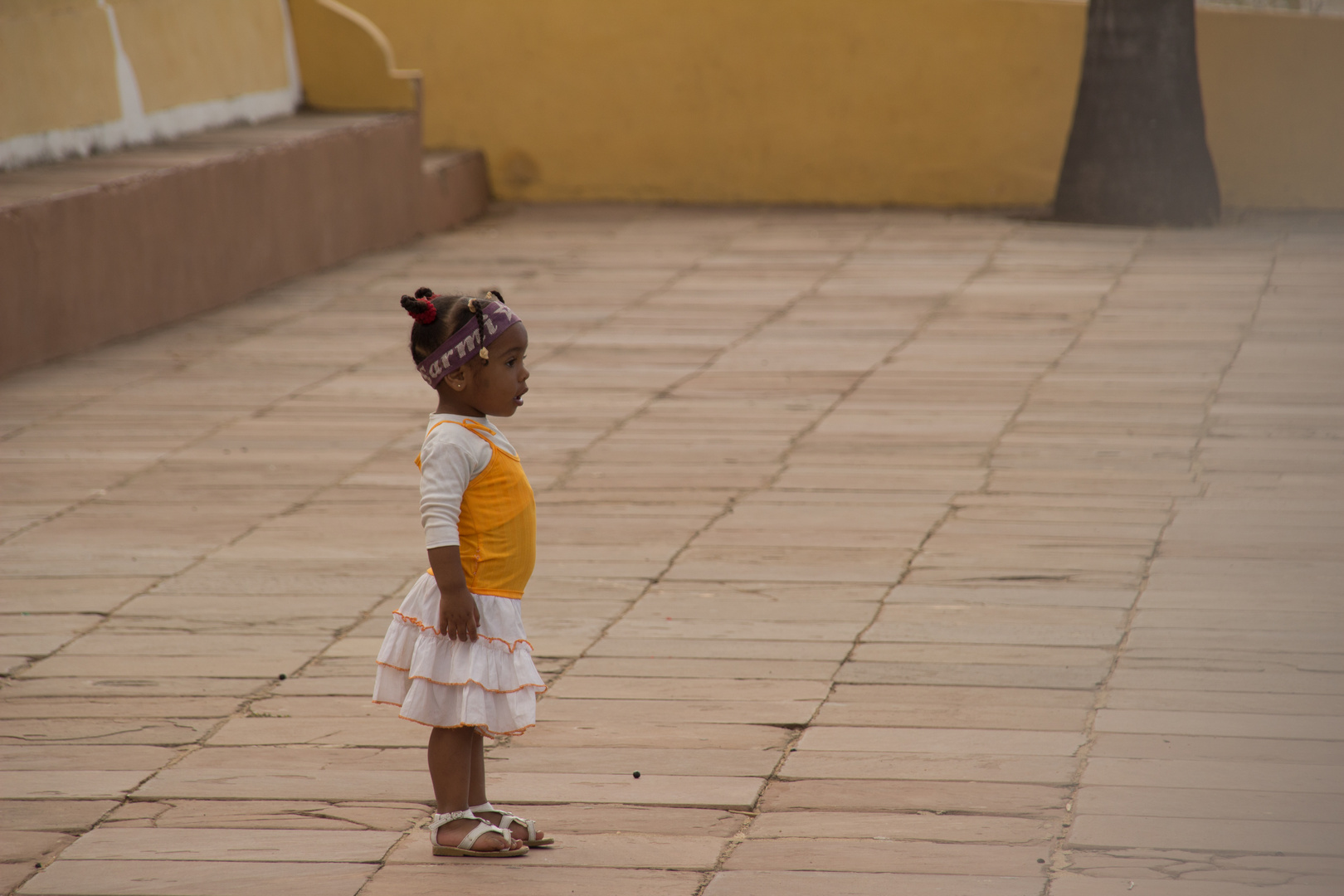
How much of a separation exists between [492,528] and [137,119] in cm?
875

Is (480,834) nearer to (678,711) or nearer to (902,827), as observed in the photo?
(902,827)

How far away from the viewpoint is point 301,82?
13.9m

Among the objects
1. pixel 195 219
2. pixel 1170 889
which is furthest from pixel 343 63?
pixel 1170 889

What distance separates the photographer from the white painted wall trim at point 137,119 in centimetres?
1047

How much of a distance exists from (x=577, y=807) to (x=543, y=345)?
5.95 meters

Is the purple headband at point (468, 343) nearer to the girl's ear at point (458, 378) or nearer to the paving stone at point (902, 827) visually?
the girl's ear at point (458, 378)

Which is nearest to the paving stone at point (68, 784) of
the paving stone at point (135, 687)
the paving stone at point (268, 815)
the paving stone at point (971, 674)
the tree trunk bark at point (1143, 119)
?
the paving stone at point (268, 815)

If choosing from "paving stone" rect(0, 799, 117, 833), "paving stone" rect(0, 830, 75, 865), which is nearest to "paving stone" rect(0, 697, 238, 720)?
"paving stone" rect(0, 799, 117, 833)

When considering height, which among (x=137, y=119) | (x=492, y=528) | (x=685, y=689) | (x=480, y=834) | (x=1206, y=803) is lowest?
(x=685, y=689)

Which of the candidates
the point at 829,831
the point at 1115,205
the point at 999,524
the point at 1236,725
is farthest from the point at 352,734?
the point at 1115,205

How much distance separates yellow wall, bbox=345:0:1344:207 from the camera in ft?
45.5

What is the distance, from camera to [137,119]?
1153 centimetres

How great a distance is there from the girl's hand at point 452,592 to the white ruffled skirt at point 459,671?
6 cm

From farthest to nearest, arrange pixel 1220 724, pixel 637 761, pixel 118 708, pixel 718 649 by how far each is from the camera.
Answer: pixel 718 649, pixel 118 708, pixel 1220 724, pixel 637 761
